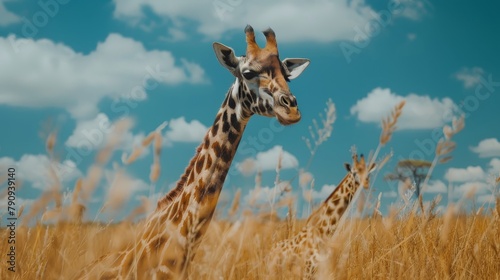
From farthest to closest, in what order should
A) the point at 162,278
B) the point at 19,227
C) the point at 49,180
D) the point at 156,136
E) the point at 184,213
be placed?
the point at 184,213 < the point at 162,278 < the point at 19,227 < the point at 156,136 < the point at 49,180

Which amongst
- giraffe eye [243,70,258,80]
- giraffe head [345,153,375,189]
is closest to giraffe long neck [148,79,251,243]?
giraffe eye [243,70,258,80]

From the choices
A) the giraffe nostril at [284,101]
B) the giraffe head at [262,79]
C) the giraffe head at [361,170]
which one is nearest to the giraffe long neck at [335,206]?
the giraffe head at [361,170]

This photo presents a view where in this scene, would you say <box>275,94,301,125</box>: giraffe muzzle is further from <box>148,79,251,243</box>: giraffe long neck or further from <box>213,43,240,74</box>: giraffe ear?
<box>213,43,240,74</box>: giraffe ear

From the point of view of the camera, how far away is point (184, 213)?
3289mm

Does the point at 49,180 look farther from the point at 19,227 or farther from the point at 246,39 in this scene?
the point at 246,39

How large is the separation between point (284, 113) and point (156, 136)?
59.3 inches

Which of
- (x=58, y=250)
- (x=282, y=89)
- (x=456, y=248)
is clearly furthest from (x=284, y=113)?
(x=58, y=250)

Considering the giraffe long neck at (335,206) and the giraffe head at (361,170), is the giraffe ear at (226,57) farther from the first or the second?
the giraffe long neck at (335,206)

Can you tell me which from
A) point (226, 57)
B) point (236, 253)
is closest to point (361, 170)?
point (226, 57)

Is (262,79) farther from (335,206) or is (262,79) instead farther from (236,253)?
(335,206)

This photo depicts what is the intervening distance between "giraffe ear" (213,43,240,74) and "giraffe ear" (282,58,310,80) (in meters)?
0.79

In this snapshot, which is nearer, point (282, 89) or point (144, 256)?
point (144, 256)

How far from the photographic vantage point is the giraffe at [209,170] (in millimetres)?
3117

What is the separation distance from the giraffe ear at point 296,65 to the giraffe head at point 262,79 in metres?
0.54
